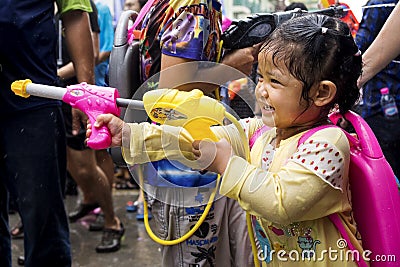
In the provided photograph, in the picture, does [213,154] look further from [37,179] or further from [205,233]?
[37,179]

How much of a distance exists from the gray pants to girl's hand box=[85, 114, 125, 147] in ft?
1.85

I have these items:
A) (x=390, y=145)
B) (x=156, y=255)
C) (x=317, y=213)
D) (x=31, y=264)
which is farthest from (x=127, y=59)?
(x=156, y=255)

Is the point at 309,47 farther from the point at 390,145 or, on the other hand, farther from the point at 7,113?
the point at 7,113

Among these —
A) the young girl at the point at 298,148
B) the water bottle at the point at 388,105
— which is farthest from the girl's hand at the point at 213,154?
the water bottle at the point at 388,105

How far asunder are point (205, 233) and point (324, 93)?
822 millimetres

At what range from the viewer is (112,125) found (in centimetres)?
157

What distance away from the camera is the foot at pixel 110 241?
13.4 feet

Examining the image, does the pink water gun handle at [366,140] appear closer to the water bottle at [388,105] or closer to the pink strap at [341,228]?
the pink strap at [341,228]

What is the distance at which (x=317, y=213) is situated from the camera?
1557 millimetres

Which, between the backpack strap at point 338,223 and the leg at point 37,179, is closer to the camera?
the backpack strap at point 338,223

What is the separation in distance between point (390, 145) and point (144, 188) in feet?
4.42

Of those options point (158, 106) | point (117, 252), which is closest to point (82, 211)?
point (117, 252)

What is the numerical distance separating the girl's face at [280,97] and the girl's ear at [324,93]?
0.03 metres

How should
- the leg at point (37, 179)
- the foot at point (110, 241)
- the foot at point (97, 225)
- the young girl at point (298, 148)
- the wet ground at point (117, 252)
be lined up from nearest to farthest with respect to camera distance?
1. the young girl at point (298, 148)
2. the leg at point (37, 179)
3. the wet ground at point (117, 252)
4. the foot at point (110, 241)
5. the foot at point (97, 225)
